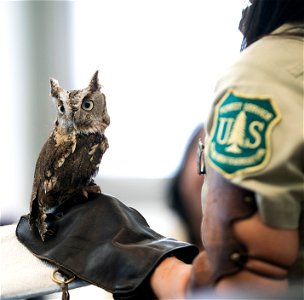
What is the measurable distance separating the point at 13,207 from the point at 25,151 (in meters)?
0.22

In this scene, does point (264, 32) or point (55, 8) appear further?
point (55, 8)

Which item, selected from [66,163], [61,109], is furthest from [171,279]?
[61,109]

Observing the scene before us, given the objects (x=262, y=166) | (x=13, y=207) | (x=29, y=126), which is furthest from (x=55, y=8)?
(x=262, y=166)

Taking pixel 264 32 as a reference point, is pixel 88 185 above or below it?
below

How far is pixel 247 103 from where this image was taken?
44cm

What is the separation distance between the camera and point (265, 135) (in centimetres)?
43

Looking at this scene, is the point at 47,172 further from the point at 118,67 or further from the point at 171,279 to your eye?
the point at 118,67

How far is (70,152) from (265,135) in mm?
547

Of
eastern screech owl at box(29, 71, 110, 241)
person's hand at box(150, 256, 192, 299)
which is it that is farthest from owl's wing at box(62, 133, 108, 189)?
person's hand at box(150, 256, 192, 299)

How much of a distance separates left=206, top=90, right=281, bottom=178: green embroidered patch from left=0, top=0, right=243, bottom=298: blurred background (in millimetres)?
1151

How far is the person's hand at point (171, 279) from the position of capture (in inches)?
21.5

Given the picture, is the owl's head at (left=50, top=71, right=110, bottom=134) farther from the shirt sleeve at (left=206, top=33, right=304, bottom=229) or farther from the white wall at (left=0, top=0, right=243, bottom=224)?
the white wall at (left=0, top=0, right=243, bottom=224)

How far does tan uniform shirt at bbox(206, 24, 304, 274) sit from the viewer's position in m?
0.43

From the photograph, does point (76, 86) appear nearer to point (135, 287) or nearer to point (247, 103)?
point (135, 287)
